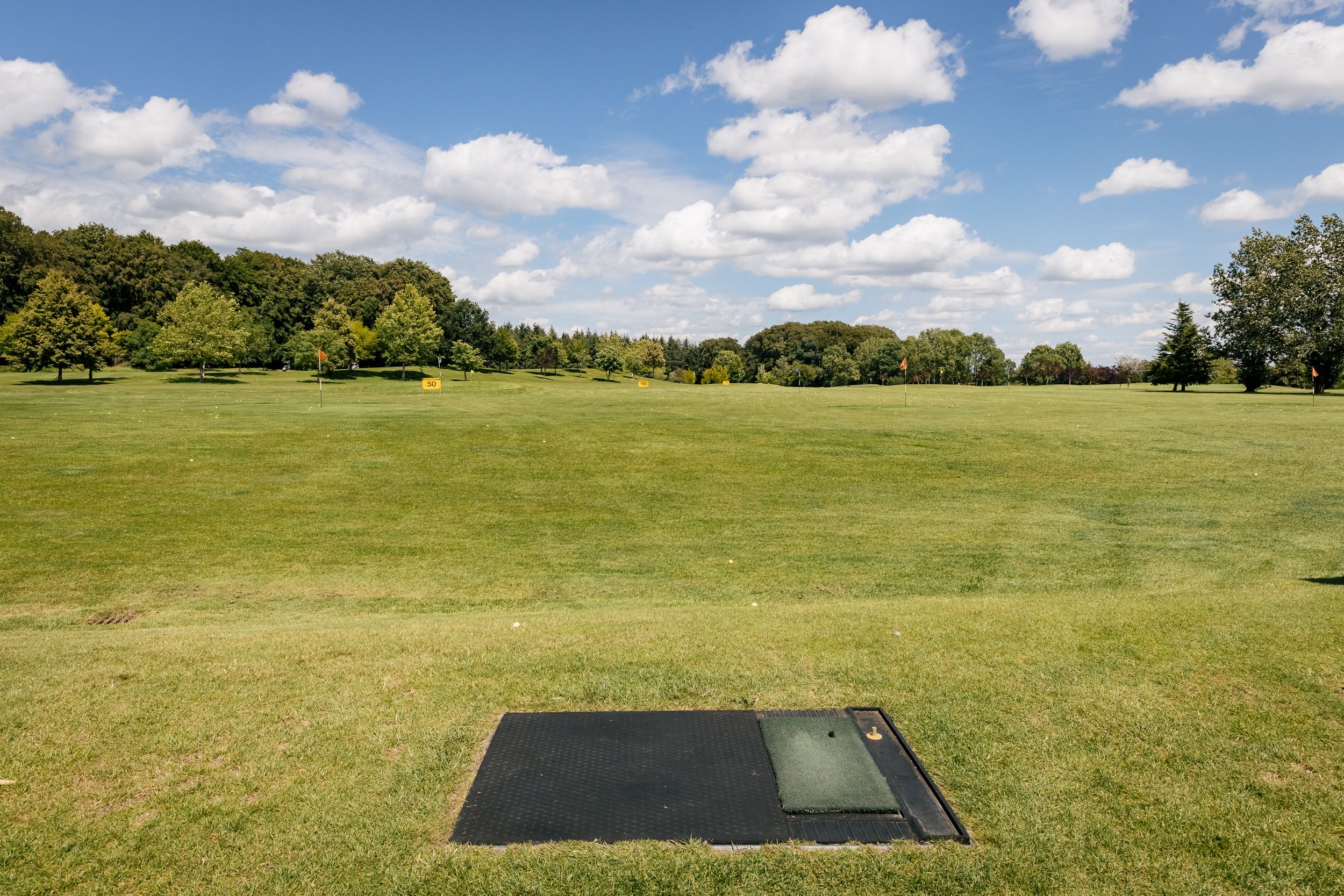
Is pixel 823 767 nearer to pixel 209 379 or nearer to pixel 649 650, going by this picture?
pixel 649 650

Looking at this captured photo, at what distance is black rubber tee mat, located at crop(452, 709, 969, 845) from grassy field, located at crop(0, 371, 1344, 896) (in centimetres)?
19

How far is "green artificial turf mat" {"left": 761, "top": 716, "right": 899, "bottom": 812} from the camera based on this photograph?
14.9 ft

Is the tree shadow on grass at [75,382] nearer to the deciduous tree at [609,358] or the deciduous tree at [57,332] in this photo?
the deciduous tree at [57,332]

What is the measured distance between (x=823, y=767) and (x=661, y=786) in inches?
47.3

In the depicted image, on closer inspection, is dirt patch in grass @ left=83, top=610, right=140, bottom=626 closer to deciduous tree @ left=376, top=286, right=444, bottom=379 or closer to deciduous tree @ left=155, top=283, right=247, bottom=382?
deciduous tree @ left=155, top=283, right=247, bottom=382

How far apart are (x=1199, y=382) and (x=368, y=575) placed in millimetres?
81294

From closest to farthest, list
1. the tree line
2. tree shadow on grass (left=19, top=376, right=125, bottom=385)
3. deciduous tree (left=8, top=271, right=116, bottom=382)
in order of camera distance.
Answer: tree shadow on grass (left=19, top=376, right=125, bottom=385), deciduous tree (left=8, top=271, right=116, bottom=382), the tree line

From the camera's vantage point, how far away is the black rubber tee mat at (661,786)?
4293 mm

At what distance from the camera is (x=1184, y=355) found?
65.1 meters

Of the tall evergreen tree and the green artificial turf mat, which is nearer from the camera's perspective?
the green artificial turf mat

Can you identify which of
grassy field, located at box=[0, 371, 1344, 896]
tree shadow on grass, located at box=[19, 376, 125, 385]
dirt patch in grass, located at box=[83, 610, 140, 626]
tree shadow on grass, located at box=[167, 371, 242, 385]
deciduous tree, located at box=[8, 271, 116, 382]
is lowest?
dirt patch in grass, located at box=[83, 610, 140, 626]

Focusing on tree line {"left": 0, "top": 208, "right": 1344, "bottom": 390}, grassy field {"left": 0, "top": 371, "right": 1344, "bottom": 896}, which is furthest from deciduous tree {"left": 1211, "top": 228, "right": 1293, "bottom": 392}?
grassy field {"left": 0, "top": 371, "right": 1344, "bottom": 896}

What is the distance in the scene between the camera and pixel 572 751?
5172 mm

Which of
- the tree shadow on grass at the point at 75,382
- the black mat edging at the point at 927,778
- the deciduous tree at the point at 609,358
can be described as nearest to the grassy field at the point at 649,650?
the black mat edging at the point at 927,778
